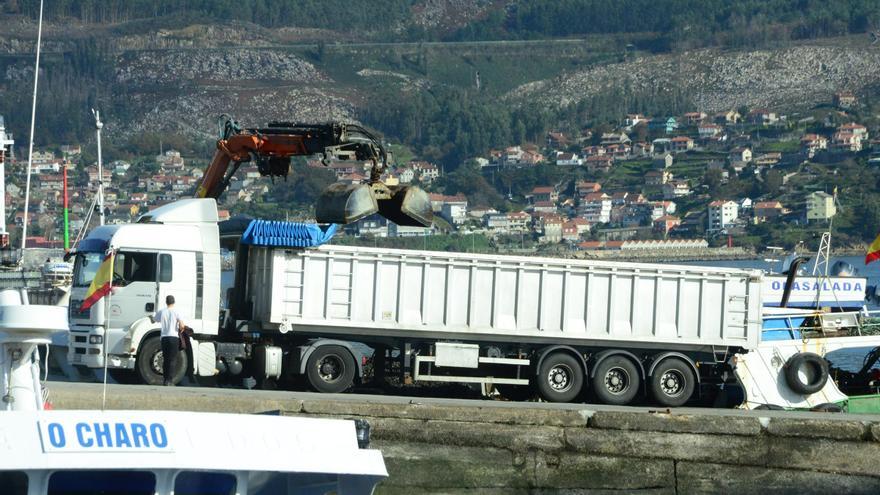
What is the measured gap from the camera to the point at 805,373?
26344 millimetres

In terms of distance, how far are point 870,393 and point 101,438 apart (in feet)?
64.2

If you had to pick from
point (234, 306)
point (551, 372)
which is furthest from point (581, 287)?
point (234, 306)

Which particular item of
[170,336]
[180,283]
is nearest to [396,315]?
[180,283]

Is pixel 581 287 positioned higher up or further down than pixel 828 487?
higher up

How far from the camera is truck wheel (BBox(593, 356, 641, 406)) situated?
24.8m

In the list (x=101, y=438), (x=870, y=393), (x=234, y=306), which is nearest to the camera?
(x=101, y=438)

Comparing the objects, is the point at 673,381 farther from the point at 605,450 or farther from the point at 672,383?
the point at 605,450

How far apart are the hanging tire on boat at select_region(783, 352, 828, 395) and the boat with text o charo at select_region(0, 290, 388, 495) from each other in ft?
49.1

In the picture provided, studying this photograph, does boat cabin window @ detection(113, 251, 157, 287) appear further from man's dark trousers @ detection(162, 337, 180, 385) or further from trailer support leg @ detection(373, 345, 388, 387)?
trailer support leg @ detection(373, 345, 388, 387)

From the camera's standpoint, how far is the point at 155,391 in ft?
64.7

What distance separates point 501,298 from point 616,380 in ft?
7.20

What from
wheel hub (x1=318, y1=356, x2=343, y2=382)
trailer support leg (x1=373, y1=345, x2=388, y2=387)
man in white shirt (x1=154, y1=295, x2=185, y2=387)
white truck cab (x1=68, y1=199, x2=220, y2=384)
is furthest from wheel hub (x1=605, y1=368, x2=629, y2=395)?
man in white shirt (x1=154, y1=295, x2=185, y2=387)

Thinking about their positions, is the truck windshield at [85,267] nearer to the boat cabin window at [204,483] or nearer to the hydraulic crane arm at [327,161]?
the hydraulic crane arm at [327,161]

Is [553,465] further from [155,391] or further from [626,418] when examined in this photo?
[155,391]
